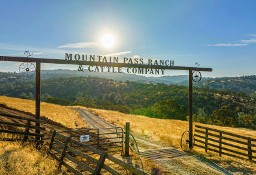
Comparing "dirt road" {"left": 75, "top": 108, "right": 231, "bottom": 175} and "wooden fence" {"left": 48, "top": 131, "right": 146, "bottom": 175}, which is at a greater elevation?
"wooden fence" {"left": 48, "top": 131, "right": 146, "bottom": 175}

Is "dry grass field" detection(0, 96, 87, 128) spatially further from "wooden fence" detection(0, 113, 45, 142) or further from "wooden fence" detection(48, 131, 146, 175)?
"wooden fence" detection(48, 131, 146, 175)

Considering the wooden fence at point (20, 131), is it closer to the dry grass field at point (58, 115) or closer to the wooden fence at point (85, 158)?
the wooden fence at point (85, 158)

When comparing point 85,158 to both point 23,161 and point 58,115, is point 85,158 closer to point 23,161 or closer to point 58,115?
point 23,161

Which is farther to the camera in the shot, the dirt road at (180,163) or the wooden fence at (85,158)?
the dirt road at (180,163)

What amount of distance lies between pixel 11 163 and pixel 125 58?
1032 cm

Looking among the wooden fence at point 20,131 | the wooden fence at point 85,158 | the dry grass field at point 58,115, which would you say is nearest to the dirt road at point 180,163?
the wooden fence at point 85,158

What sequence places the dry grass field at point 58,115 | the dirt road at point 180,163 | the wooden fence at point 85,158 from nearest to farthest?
the wooden fence at point 85,158 < the dirt road at point 180,163 < the dry grass field at point 58,115

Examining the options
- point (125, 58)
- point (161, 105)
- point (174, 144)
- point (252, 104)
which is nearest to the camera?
point (125, 58)

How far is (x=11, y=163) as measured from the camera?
11.0 metres

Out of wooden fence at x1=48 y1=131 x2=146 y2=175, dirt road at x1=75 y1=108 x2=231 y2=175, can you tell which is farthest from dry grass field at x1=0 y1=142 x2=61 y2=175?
dirt road at x1=75 y1=108 x2=231 y2=175

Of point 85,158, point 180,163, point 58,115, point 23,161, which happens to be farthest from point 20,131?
point 58,115

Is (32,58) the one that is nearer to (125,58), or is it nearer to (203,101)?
(125,58)

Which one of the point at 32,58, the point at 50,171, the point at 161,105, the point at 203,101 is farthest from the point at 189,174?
the point at 203,101

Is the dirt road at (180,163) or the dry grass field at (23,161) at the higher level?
the dry grass field at (23,161)
